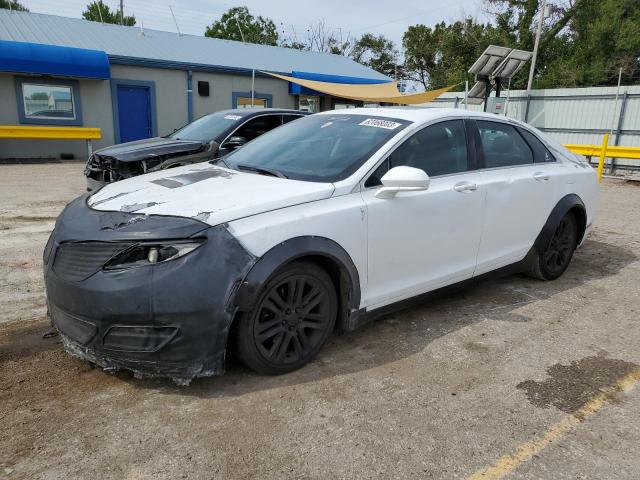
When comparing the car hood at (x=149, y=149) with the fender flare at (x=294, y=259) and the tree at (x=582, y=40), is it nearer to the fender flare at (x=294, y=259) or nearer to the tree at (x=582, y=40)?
the fender flare at (x=294, y=259)

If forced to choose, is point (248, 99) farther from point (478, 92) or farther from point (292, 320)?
point (292, 320)

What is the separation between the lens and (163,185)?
336cm

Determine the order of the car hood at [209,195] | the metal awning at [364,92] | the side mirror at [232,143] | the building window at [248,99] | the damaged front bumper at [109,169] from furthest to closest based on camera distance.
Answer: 1. the building window at [248,99]
2. the metal awning at [364,92]
3. the side mirror at [232,143]
4. the damaged front bumper at [109,169]
5. the car hood at [209,195]

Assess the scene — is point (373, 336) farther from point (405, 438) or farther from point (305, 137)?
point (305, 137)

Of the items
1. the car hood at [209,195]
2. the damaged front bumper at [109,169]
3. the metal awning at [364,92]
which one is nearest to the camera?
the car hood at [209,195]

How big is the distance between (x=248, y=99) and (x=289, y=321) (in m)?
17.9

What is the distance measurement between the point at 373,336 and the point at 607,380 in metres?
1.52

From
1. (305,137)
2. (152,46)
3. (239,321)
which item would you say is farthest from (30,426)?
(152,46)

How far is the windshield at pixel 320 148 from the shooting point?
342cm

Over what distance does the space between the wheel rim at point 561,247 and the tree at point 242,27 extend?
4586cm

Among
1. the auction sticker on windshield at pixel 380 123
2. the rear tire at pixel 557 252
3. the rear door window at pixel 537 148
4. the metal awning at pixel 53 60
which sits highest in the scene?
the metal awning at pixel 53 60

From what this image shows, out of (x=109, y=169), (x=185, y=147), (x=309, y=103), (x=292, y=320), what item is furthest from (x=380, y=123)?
(x=309, y=103)

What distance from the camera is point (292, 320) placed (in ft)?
9.95

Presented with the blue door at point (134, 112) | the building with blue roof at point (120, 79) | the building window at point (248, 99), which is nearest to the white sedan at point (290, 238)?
the building with blue roof at point (120, 79)
